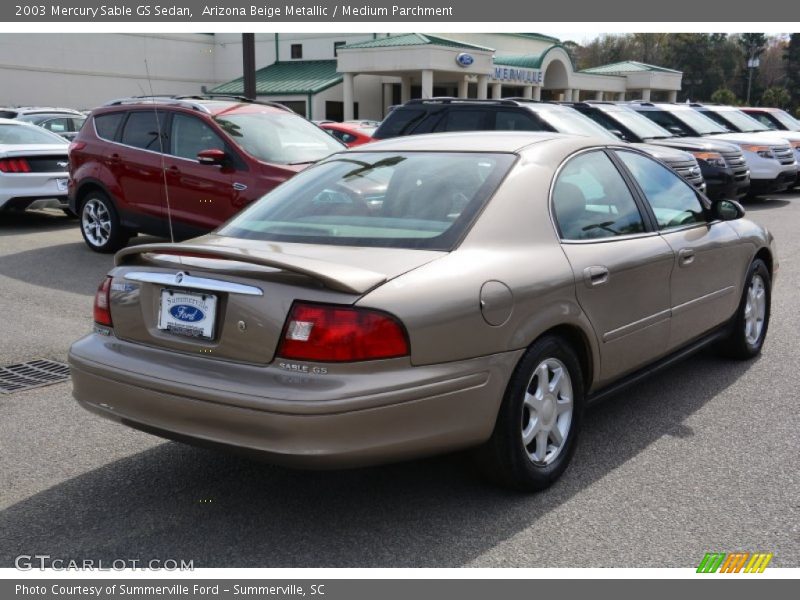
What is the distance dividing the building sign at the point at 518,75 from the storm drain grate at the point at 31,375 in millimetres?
38390

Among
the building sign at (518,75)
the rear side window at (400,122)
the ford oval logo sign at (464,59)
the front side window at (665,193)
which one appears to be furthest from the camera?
the building sign at (518,75)

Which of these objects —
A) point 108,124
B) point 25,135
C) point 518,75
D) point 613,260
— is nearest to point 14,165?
point 25,135

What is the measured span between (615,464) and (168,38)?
4882 cm

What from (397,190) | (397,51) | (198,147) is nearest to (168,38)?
(397,51)

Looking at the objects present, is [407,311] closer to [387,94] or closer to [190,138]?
[190,138]

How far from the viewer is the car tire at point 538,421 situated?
139 inches

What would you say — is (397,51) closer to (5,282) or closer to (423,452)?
(5,282)

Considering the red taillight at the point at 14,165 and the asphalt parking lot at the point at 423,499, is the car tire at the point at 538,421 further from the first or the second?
the red taillight at the point at 14,165

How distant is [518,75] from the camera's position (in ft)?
144

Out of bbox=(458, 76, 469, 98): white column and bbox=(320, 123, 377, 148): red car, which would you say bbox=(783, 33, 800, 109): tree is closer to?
bbox=(458, 76, 469, 98): white column

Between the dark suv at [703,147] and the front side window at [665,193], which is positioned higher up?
the front side window at [665,193]

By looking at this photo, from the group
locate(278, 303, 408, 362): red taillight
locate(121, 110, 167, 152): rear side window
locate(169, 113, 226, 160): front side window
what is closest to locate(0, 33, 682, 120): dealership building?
locate(121, 110, 167, 152): rear side window

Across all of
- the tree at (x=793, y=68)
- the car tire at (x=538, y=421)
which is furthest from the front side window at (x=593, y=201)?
the tree at (x=793, y=68)

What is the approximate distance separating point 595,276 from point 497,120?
7899 millimetres
